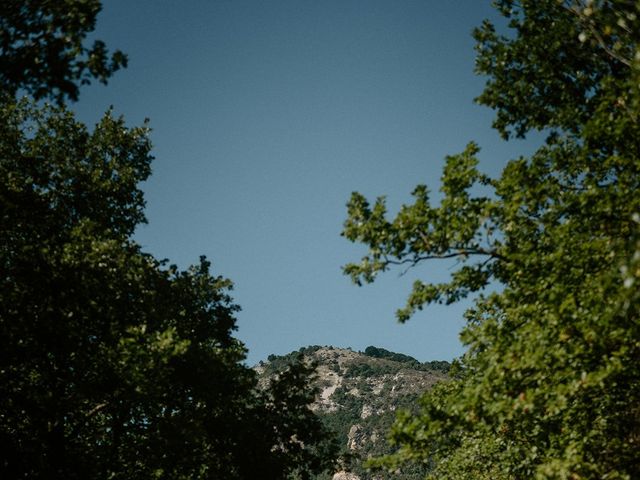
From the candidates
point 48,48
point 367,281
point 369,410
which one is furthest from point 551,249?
point 369,410

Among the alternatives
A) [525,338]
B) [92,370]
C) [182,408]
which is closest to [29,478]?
[92,370]

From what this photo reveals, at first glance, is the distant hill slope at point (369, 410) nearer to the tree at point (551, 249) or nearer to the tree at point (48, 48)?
the tree at point (551, 249)

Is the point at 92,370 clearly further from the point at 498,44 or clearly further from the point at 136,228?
the point at 498,44

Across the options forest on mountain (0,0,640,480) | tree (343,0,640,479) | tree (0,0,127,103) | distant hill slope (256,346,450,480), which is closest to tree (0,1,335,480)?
forest on mountain (0,0,640,480)

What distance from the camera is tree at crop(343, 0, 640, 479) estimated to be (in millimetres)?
6977

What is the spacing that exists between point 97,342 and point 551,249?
545 inches

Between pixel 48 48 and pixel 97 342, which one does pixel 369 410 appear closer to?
pixel 97 342

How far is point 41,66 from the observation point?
7117 mm

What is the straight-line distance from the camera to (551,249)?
8852mm

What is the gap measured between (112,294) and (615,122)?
1453 cm

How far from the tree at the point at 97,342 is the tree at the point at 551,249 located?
7499 mm

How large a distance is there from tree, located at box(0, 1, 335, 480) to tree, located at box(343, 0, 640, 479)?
24.6ft

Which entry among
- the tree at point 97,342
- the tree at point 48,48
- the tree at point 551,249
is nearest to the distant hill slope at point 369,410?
the tree at point 97,342

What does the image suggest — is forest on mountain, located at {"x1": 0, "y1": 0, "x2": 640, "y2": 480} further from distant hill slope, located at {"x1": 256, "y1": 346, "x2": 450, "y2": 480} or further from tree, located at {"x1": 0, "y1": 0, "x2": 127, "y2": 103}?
distant hill slope, located at {"x1": 256, "y1": 346, "x2": 450, "y2": 480}
